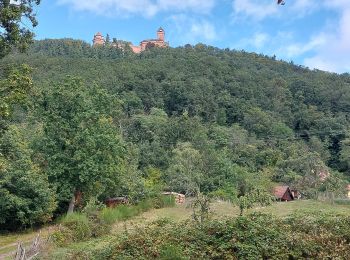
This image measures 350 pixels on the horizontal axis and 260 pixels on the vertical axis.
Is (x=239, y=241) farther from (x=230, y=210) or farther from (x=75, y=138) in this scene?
(x=75, y=138)

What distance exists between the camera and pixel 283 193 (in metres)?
37.0

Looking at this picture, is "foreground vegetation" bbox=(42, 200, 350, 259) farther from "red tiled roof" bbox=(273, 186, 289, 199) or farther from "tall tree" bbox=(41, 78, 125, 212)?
"red tiled roof" bbox=(273, 186, 289, 199)

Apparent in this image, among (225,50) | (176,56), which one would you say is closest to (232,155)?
(176,56)

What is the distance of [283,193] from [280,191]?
378 millimetres

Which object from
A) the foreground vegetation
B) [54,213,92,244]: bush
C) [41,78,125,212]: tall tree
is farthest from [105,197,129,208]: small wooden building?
the foreground vegetation

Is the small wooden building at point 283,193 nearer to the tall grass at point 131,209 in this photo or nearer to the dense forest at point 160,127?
the dense forest at point 160,127

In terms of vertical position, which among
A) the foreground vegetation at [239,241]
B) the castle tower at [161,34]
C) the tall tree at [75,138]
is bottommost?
the foreground vegetation at [239,241]

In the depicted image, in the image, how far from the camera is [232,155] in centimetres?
4650

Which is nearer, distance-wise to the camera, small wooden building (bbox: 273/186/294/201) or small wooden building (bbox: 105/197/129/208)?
small wooden building (bbox: 105/197/129/208)

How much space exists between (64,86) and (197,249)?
14582mm

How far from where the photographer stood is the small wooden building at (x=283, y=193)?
3652 centimetres

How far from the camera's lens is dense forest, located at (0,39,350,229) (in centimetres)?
1983

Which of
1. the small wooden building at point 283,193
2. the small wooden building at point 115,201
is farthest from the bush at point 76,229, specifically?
the small wooden building at point 283,193

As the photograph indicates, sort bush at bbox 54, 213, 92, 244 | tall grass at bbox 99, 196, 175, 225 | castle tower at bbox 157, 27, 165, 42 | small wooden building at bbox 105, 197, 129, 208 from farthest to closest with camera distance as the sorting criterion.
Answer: castle tower at bbox 157, 27, 165, 42, small wooden building at bbox 105, 197, 129, 208, tall grass at bbox 99, 196, 175, 225, bush at bbox 54, 213, 92, 244
